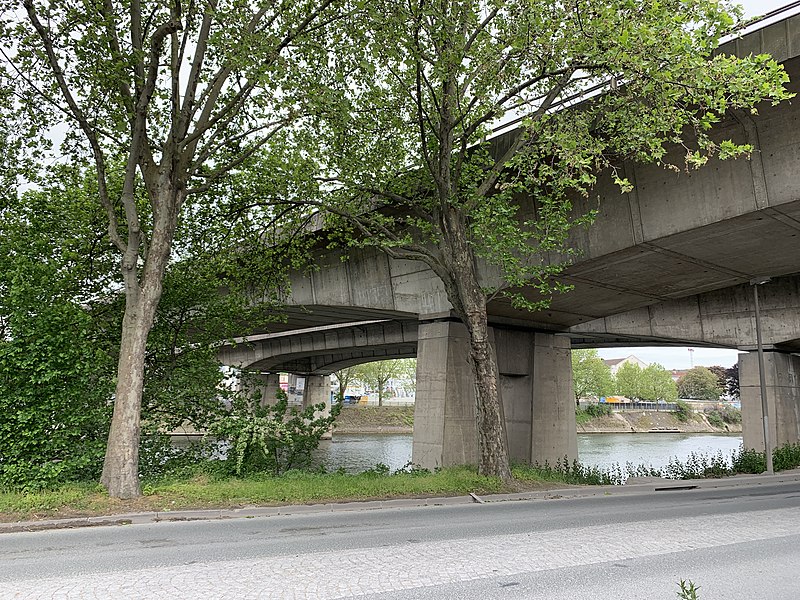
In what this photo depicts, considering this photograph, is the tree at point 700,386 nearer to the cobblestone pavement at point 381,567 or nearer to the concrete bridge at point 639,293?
the concrete bridge at point 639,293

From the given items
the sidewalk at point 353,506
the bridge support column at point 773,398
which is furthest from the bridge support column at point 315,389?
the sidewalk at point 353,506

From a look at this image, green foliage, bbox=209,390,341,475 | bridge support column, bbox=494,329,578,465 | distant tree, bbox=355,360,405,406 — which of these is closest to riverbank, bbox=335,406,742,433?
distant tree, bbox=355,360,405,406

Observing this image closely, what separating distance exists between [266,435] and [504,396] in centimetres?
901

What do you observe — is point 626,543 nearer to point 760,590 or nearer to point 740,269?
point 760,590

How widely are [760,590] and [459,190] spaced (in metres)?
10.4

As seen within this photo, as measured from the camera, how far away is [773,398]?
2362 cm

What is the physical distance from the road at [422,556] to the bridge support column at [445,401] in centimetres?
537

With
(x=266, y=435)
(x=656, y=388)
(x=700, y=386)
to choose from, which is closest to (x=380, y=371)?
(x=656, y=388)

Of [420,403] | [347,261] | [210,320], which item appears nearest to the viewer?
[210,320]

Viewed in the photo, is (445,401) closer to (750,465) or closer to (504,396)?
(504,396)

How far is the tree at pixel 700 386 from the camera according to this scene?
10775 cm

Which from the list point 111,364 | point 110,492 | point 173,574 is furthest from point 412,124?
point 173,574

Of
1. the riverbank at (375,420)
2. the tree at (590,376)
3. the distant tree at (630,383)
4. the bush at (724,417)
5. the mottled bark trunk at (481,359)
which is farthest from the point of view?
the distant tree at (630,383)

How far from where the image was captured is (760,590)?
5.50m
